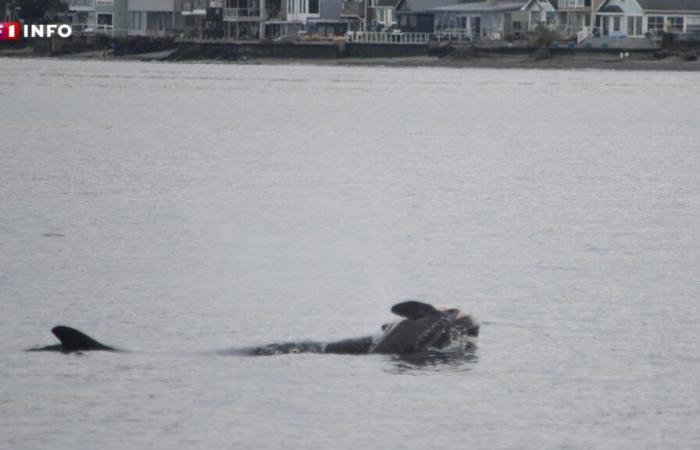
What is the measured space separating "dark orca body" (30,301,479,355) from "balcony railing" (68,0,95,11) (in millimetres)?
176724

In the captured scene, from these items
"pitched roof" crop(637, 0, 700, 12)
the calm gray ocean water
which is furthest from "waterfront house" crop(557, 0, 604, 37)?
the calm gray ocean water

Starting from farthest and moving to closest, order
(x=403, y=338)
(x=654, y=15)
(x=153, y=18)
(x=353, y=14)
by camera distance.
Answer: (x=153, y=18) < (x=353, y=14) < (x=654, y=15) < (x=403, y=338)

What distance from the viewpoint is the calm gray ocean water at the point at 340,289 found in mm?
16562

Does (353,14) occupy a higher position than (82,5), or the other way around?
(82,5)

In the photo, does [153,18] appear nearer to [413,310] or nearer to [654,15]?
[654,15]

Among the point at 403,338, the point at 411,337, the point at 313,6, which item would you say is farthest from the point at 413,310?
the point at 313,6

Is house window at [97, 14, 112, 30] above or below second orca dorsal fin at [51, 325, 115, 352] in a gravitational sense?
above

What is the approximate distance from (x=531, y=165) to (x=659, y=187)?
11.2 m

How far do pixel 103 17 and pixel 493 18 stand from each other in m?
51.3

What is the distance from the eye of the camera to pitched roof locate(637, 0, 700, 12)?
145m

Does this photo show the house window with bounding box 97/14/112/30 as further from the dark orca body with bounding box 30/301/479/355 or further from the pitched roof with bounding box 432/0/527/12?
the dark orca body with bounding box 30/301/479/355

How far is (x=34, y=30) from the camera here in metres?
197

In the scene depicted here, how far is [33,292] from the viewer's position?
23.8 m

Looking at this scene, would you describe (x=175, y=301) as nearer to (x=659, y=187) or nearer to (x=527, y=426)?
(x=527, y=426)
